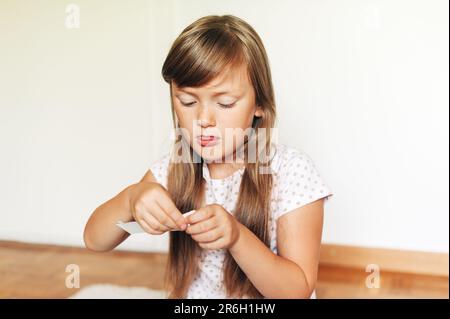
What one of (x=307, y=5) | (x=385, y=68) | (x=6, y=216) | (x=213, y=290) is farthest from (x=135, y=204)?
(x=385, y=68)

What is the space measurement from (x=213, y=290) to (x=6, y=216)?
296 millimetres

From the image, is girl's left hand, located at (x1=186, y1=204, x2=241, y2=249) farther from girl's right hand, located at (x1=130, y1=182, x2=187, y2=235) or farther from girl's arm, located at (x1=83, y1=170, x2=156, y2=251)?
girl's arm, located at (x1=83, y1=170, x2=156, y2=251)

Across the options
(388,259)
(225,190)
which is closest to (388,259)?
(388,259)

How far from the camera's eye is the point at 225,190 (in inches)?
31.3

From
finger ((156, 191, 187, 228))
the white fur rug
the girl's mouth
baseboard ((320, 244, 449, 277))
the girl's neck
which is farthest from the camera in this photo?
baseboard ((320, 244, 449, 277))

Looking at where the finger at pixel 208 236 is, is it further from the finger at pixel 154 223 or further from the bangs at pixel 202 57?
the bangs at pixel 202 57

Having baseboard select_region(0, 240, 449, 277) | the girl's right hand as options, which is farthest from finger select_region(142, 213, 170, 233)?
baseboard select_region(0, 240, 449, 277)

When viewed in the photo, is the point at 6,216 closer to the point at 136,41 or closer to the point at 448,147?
the point at 136,41

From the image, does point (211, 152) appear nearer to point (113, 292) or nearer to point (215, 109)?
point (215, 109)

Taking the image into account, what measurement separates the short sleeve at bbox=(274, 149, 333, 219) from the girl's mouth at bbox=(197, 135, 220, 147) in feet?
0.44

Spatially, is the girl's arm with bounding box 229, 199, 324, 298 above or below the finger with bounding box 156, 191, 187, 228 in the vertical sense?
below

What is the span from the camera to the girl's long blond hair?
657 mm

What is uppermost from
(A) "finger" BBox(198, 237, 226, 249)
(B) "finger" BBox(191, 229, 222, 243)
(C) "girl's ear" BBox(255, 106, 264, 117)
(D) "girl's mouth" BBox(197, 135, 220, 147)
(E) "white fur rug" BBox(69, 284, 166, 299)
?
(C) "girl's ear" BBox(255, 106, 264, 117)

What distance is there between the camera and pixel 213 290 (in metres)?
0.82
